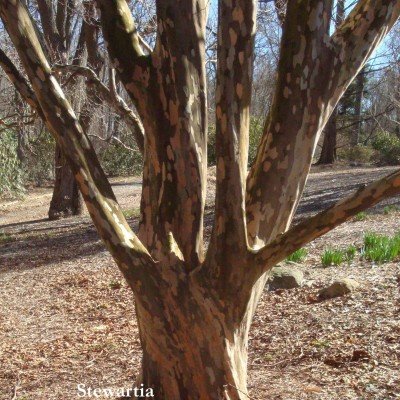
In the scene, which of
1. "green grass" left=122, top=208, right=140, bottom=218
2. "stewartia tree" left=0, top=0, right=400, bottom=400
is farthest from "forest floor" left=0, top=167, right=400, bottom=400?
"green grass" left=122, top=208, right=140, bottom=218

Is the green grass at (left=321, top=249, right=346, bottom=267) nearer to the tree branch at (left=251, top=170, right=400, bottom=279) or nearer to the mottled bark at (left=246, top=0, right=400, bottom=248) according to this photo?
the mottled bark at (left=246, top=0, right=400, bottom=248)

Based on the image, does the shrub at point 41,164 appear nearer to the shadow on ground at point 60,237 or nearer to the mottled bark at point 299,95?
the shadow on ground at point 60,237

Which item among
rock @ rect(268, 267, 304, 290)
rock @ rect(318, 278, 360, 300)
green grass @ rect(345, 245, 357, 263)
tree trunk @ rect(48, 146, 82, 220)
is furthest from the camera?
tree trunk @ rect(48, 146, 82, 220)

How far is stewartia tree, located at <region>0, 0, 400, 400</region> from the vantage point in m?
3.08

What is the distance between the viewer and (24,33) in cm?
321

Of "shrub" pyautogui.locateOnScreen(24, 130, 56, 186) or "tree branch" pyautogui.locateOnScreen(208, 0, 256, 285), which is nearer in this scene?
"tree branch" pyautogui.locateOnScreen(208, 0, 256, 285)

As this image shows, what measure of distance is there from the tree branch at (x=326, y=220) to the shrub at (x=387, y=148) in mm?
23791

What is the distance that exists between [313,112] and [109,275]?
5.88 m

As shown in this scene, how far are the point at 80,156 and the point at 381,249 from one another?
466cm

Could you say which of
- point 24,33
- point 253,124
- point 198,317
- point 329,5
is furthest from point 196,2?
point 253,124

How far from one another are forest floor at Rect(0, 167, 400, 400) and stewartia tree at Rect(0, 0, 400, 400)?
3.26 ft

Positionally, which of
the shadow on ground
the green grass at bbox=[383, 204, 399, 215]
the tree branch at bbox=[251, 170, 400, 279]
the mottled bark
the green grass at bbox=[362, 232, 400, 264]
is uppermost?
the mottled bark

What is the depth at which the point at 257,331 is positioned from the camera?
568 cm

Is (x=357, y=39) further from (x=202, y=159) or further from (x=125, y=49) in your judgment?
(x=125, y=49)
